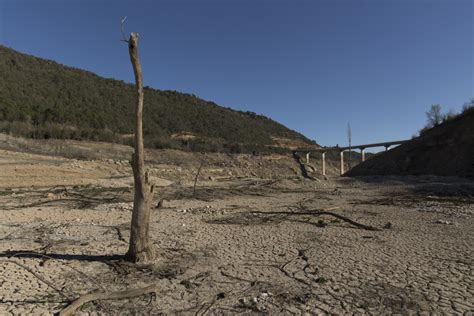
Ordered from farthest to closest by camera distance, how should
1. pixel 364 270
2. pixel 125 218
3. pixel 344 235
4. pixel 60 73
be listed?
pixel 60 73
pixel 125 218
pixel 344 235
pixel 364 270

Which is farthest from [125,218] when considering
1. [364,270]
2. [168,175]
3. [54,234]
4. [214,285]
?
[168,175]

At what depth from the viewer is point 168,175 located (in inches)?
1081

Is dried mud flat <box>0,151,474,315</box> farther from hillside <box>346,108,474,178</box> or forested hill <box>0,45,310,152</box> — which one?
forested hill <box>0,45,310,152</box>

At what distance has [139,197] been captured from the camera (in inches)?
213

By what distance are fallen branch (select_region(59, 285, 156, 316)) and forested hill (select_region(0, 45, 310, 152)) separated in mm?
27729

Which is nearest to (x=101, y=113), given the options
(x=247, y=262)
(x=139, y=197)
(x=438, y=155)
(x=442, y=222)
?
(x=438, y=155)

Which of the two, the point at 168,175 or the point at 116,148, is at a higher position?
the point at 116,148

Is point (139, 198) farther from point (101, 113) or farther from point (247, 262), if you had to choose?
Result: point (101, 113)

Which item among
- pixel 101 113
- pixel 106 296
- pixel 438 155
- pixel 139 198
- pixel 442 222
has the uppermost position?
pixel 101 113

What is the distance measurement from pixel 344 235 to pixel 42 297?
5.54m

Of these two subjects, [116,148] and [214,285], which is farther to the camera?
[116,148]

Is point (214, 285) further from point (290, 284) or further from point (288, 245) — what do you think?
point (288, 245)

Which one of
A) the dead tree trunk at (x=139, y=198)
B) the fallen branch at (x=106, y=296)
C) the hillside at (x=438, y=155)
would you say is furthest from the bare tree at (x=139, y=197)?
the hillside at (x=438, y=155)

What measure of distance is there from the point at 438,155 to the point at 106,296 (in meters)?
27.7
